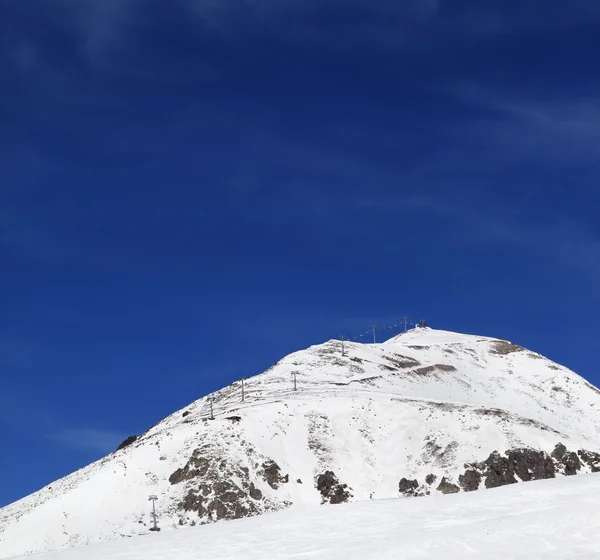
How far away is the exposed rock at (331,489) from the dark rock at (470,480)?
9534mm

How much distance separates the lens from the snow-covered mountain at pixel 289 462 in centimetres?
5834

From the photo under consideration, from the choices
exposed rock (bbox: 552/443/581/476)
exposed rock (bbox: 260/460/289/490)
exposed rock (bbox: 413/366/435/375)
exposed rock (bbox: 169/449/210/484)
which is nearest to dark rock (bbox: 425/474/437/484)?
exposed rock (bbox: 552/443/581/476)

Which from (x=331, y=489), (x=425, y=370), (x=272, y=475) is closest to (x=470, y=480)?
(x=331, y=489)

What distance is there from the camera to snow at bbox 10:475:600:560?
26.4 metres

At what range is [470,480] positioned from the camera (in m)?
64.8

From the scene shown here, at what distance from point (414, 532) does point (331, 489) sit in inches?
1439

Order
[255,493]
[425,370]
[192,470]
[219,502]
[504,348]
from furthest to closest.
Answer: [504,348] < [425,370] < [192,470] < [255,493] < [219,502]

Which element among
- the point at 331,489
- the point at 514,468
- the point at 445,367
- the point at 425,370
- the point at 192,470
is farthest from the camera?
the point at 445,367

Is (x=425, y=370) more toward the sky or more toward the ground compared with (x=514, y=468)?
more toward the sky

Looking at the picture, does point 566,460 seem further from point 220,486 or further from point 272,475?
point 220,486

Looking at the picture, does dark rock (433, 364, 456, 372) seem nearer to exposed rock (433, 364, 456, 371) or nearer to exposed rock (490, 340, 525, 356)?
exposed rock (433, 364, 456, 371)

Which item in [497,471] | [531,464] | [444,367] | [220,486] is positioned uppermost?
[444,367]

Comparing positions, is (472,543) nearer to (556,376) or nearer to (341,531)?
(341,531)

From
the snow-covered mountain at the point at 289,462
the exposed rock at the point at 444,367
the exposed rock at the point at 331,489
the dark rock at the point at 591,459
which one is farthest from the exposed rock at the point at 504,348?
the exposed rock at the point at 331,489
